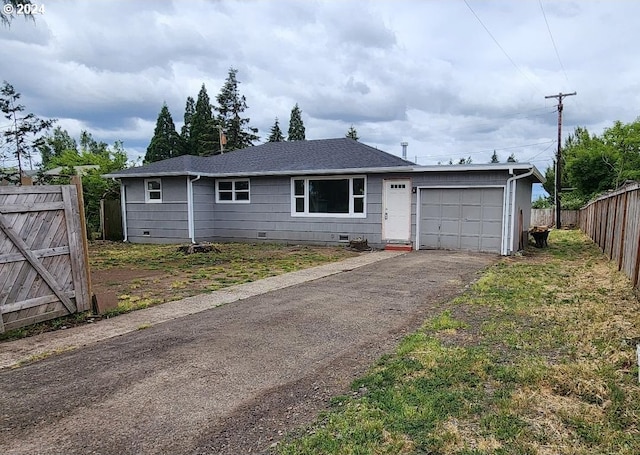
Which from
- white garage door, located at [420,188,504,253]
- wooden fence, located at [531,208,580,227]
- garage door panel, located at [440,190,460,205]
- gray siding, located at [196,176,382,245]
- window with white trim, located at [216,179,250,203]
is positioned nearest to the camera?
white garage door, located at [420,188,504,253]

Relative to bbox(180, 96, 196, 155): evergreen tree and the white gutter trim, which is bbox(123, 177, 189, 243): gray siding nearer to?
the white gutter trim

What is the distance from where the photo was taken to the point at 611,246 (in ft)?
32.1

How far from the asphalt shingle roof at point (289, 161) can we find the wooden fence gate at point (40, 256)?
899 cm

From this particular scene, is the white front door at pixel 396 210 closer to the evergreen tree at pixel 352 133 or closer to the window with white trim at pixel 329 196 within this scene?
the window with white trim at pixel 329 196

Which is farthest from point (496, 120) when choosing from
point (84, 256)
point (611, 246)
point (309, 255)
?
point (84, 256)

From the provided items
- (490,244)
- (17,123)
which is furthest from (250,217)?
(17,123)

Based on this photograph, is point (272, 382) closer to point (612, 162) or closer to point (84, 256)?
point (84, 256)

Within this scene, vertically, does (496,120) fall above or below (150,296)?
above

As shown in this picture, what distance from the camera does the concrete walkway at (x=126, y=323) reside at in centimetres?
405

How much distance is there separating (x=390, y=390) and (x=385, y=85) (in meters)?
18.2

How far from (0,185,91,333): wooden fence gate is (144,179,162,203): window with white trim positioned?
10199 mm

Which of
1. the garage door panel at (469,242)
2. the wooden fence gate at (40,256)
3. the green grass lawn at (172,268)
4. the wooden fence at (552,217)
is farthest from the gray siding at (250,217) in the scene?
the wooden fence at (552,217)

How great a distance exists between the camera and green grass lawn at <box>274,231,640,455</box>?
2.31 metres

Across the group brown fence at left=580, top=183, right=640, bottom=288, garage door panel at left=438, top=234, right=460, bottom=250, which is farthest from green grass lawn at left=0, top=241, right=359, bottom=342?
brown fence at left=580, top=183, right=640, bottom=288
